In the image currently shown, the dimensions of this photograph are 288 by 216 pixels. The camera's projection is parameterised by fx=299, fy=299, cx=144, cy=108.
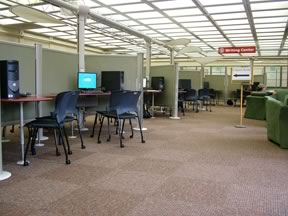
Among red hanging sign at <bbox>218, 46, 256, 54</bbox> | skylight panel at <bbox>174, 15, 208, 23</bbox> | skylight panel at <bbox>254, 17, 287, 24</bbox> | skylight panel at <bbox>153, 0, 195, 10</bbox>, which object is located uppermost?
skylight panel at <bbox>153, 0, 195, 10</bbox>

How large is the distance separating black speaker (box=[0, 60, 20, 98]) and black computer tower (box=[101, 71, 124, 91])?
2550 millimetres

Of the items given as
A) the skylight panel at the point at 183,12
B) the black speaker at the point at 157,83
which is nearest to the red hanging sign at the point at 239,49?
the skylight panel at the point at 183,12

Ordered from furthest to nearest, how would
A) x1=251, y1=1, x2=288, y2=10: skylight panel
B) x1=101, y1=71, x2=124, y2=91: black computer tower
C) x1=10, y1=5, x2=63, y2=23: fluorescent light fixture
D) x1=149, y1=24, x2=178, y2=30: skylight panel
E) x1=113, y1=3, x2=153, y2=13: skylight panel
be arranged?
x1=149, y1=24, x2=178, y2=30: skylight panel → x1=113, y1=3, x2=153, y2=13: skylight panel → x1=251, y1=1, x2=288, y2=10: skylight panel → x1=101, y1=71, x2=124, y2=91: black computer tower → x1=10, y1=5, x2=63, y2=23: fluorescent light fixture

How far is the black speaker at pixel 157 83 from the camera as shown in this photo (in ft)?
27.5

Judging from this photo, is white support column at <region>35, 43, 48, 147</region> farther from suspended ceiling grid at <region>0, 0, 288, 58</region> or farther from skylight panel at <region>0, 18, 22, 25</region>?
skylight panel at <region>0, 18, 22, 25</region>

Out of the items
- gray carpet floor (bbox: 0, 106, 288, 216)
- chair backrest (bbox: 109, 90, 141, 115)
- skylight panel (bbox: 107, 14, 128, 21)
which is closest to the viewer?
gray carpet floor (bbox: 0, 106, 288, 216)

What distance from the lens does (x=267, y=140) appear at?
5188 mm

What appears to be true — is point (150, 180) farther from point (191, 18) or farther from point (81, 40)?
point (191, 18)

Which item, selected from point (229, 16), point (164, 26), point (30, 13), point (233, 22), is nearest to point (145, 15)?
point (164, 26)

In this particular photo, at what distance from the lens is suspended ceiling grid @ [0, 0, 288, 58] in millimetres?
7113

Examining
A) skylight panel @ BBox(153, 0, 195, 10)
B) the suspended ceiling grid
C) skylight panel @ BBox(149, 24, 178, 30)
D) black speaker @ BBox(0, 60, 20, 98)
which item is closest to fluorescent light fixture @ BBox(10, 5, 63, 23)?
the suspended ceiling grid

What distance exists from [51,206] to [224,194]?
1.44m

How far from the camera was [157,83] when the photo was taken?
839 cm

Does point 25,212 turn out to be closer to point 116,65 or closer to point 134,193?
point 134,193
